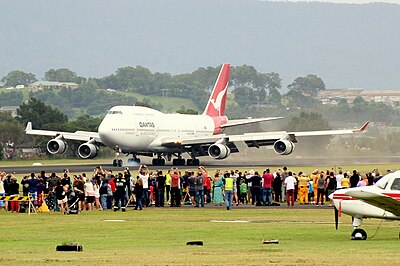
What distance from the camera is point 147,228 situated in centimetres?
3697

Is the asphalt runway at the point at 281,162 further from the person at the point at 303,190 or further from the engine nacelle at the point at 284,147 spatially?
the person at the point at 303,190

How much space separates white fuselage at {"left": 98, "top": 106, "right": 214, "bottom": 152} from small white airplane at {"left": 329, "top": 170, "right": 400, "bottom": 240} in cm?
5640

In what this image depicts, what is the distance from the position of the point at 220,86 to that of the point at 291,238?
73.5 meters

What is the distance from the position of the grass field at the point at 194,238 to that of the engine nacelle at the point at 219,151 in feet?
129

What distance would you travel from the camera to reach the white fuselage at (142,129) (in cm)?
8775

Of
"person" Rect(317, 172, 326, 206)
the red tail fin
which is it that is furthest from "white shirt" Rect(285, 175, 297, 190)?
the red tail fin

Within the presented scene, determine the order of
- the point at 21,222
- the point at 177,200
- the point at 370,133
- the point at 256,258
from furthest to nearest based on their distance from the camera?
the point at 370,133 → the point at 177,200 → the point at 21,222 → the point at 256,258

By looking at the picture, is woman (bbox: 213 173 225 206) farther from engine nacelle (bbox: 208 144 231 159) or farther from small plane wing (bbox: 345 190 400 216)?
engine nacelle (bbox: 208 144 231 159)

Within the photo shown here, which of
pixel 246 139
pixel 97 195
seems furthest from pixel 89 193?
pixel 246 139

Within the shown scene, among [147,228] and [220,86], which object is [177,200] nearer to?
[147,228]

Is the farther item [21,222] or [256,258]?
[21,222]

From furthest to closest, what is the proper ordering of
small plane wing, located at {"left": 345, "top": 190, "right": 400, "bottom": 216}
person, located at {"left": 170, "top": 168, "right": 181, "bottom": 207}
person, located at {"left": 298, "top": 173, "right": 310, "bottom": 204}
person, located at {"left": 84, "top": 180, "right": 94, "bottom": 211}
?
person, located at {"left": 298, "top": 173, "right": 310, "bottom": 204}, person, located at {"left": 170, "top": 168, "right": 181, "bottom": 207}, person, located at {"left": 84, "top": 180, "right": 94, "bottom": 211}, small plane wing, located at {"left": 345, "top": 190, "right": 400, "bottom": 216}

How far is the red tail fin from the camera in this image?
104m

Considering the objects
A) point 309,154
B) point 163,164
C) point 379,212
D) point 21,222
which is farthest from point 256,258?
point 309,154
